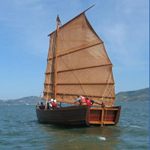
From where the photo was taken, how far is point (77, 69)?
20.0 metres

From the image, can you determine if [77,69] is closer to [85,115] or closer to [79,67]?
[79,67]

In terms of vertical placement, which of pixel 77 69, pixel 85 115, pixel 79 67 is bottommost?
pixel 85 115

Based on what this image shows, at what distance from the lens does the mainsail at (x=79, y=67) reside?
18938 mm

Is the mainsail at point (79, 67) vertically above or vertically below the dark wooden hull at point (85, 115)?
above

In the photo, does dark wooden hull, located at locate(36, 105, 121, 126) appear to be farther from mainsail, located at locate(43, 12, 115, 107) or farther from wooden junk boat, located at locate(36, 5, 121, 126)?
mainsail, located at locate(43, 12, 115, 107)

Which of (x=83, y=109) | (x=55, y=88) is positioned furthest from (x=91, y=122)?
(x=55, y=88)

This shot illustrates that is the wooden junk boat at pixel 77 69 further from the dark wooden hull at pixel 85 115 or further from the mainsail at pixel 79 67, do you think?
the dark wooden hull at pixel 85 115

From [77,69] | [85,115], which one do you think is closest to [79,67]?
[77,69]

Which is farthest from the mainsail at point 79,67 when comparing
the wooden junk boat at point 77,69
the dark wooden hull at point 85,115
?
the dark wooden hull at point 85,115

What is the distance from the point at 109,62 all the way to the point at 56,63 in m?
5.08

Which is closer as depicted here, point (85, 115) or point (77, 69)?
point (85, 115)

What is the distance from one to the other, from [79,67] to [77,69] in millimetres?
250

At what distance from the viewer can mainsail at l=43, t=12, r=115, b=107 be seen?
1894 centimetres

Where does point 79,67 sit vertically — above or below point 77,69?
above
